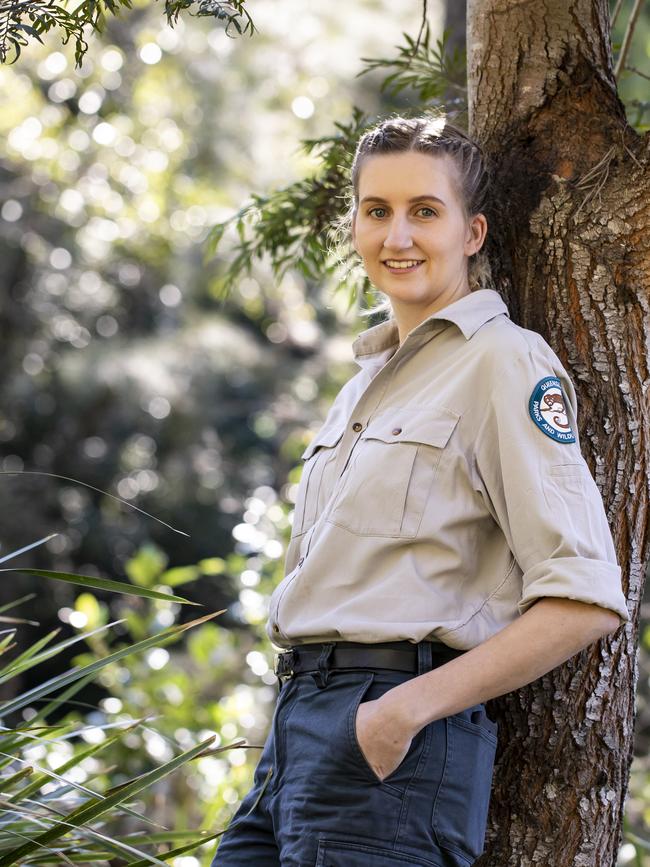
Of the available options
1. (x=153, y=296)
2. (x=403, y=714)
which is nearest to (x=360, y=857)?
(x=403, y=714)

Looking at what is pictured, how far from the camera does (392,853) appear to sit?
4.86 ft

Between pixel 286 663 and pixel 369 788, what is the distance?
26cm

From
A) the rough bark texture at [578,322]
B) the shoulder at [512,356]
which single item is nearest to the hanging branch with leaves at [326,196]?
the rough bark texture at [578,322]

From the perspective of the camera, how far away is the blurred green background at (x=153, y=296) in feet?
30.7

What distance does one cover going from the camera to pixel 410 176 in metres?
1.79

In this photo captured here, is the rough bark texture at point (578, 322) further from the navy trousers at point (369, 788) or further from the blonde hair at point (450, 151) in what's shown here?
the navy trousers at point (369, 788)

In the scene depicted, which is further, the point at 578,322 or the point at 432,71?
the point at 432,71

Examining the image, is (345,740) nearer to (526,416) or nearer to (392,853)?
(392,853)

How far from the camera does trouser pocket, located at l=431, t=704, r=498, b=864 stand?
1.52 metres

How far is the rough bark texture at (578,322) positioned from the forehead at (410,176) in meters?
0.26

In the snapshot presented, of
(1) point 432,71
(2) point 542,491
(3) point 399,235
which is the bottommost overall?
(2) point 542,491

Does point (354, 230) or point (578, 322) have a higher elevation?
point (354, 230)

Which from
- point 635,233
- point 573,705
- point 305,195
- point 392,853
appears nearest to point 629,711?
point 573,705

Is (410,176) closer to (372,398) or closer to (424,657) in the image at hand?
(372,398)
